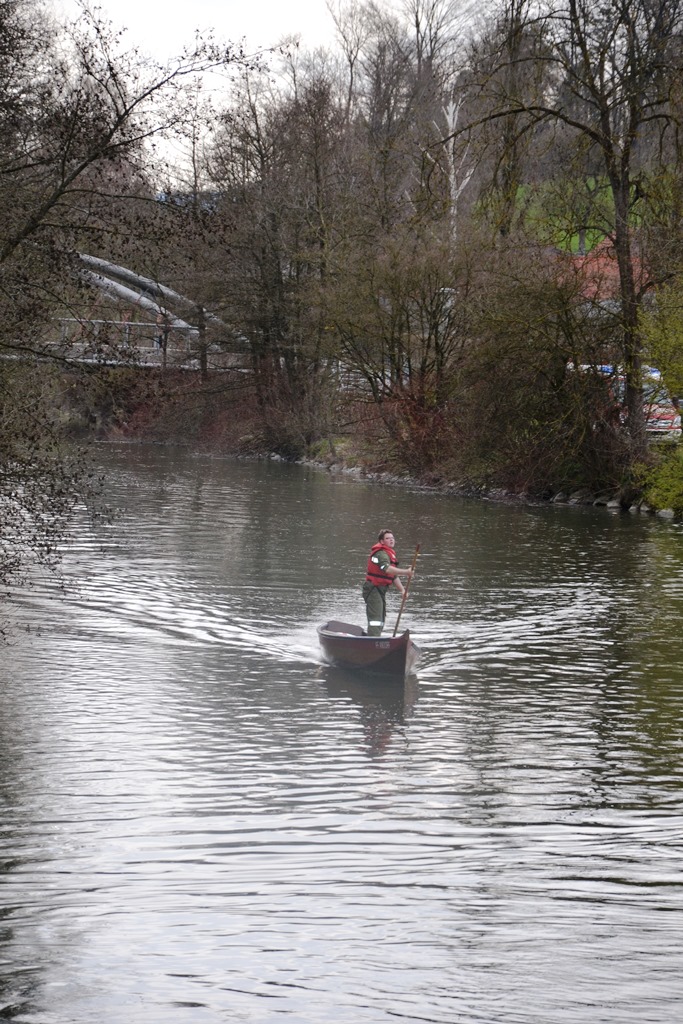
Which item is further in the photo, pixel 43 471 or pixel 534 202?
pixel 534 202

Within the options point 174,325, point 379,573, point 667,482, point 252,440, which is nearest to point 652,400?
point 667,482

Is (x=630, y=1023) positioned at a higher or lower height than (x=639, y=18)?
lower

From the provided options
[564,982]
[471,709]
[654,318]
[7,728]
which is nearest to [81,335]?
[7,728]

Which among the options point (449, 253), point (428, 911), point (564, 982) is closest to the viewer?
point (564, 982)

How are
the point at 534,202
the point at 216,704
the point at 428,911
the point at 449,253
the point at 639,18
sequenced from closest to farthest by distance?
the point at 428,911, the point at 216,704, the point at 639,18, the point at 534,202, the point at 449,253

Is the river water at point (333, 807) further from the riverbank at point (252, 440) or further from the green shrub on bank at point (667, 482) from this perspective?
the riverbank at point (252, 440)

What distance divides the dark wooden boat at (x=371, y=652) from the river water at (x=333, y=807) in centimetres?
23

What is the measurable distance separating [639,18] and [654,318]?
6.15m

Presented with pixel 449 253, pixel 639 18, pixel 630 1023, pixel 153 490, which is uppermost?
pixel 639 18

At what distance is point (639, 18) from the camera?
29.1 meters

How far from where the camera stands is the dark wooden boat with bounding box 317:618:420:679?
14.5 meters

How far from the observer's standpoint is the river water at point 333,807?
23.6ft

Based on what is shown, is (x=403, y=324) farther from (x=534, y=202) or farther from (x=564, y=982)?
(x=564, y=982)

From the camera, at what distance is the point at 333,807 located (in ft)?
33.4
